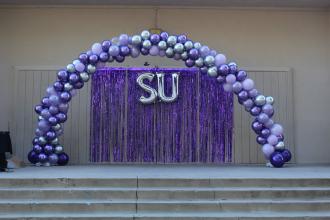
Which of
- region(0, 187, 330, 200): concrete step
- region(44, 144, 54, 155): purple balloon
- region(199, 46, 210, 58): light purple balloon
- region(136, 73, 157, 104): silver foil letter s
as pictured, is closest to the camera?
region(0, 187, 330, 200): concrete step

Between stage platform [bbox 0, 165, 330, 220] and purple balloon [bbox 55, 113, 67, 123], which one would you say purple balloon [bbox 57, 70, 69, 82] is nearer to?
purple balloon [bbox 55, 113, 67, 123]

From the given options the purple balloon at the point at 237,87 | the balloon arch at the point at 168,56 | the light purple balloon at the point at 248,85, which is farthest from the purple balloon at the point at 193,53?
the light purple balloon at the point at 248,85

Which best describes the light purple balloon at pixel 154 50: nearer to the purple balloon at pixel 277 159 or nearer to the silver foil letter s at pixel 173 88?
the silver foil letter s at pixel 173 88

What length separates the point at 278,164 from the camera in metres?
10.3

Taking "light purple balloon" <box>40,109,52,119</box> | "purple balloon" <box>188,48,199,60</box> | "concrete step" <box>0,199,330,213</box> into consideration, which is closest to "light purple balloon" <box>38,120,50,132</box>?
"light purple balloon" <box>40,109,52,119</box>

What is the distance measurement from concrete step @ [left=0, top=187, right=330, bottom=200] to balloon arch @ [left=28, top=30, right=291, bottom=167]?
250 centimetres

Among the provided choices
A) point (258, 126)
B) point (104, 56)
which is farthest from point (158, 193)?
point (104, 56)

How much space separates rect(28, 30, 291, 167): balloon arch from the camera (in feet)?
33.7

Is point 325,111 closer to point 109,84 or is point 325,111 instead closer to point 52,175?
point 109,84

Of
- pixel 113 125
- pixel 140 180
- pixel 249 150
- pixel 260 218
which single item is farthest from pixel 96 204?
pixel 249 150

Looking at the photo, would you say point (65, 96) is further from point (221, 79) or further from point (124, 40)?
point (221, 79)

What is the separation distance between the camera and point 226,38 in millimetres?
12047

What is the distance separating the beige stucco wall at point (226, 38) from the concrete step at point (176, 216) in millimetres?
4866

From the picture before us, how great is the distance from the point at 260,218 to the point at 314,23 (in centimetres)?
671
